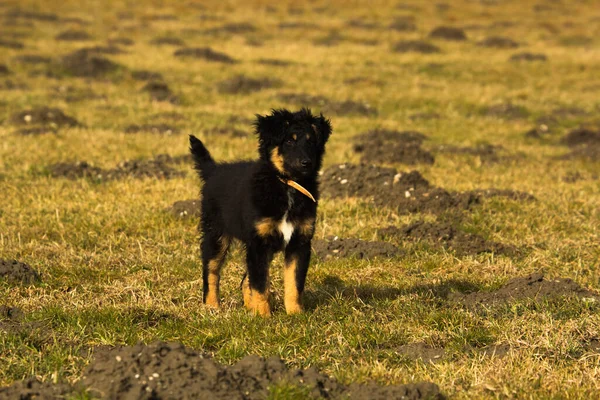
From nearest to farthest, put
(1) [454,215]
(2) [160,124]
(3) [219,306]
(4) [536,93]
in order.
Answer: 1. (3) [219,306]
2. (1) [454,215]
3. (2) [160,124]
4. (4) [536,93]

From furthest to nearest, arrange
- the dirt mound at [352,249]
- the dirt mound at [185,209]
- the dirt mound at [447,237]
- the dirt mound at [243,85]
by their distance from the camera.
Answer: the dirt mound at [243,85] < the dirt mound at [185,209] < the dirt mound at [447,237] < the dirt mound at [352,249]

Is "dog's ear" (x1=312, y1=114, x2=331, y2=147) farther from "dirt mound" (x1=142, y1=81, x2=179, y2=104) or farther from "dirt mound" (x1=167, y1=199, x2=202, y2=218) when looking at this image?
"dirt mound" (x1=142, y1=81, x2=179, y2=104)

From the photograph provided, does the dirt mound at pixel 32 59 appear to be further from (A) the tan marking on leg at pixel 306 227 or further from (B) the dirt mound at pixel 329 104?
(A) the tan marking on leg at pixel 306 227

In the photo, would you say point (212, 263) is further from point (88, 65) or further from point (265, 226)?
point (88, 65)

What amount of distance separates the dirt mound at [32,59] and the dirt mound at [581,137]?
1602cm

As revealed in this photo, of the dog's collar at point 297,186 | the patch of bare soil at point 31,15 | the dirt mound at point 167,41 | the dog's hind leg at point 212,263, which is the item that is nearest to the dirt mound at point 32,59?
the dirt mound at point 167,41

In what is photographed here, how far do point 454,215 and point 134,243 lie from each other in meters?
4.23

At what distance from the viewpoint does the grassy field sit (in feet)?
18.5

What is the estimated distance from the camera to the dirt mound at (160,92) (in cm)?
2055

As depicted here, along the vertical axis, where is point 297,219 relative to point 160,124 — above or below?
above

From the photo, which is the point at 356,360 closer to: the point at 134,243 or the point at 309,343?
the point at 309,343

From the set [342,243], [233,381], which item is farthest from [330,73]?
[233,381]

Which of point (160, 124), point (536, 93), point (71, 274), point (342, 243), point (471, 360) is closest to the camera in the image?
point (471, 360)

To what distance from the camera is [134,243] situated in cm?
897
